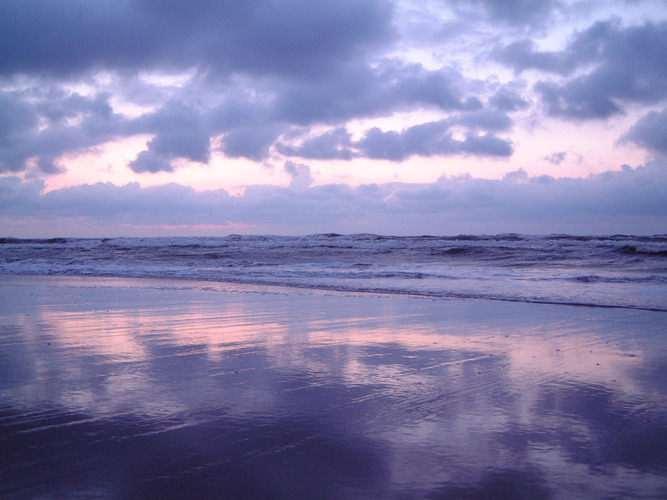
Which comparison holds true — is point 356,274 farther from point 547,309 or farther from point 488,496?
point 488,496

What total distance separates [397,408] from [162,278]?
470 inches

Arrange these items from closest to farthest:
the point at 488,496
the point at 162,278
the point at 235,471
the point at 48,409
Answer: the point at 488,496 → the point at 235,471 → the point at 48,409 → the point at 162,278

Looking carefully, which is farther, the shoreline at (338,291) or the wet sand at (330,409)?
the shoreline at (338,291)

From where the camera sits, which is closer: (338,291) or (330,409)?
(330,409)

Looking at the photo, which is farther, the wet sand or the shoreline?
the shoreline

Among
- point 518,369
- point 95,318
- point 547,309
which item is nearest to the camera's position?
point 518,369

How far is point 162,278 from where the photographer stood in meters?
14.4

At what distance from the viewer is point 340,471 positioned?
265 cm

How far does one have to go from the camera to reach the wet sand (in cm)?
256

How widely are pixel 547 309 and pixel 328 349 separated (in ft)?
15.0

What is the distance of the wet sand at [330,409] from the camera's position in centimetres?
256

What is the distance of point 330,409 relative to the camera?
355 centimetres

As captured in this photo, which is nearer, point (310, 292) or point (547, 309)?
point (547, 309)

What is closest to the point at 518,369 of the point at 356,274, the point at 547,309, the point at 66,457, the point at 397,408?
the point at 397,408
